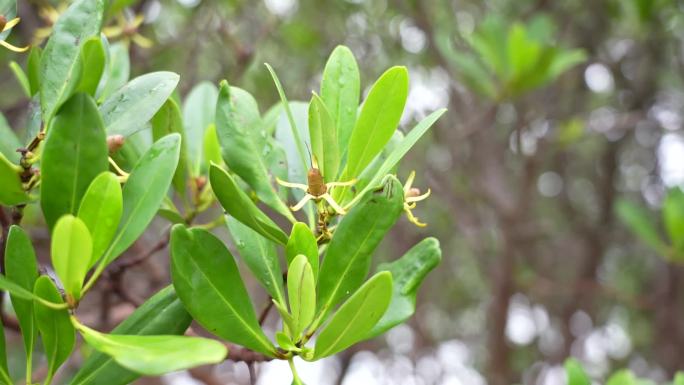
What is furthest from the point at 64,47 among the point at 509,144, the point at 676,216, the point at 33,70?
the point at 509,144

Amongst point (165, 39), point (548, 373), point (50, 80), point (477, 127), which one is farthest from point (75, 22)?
point (548, 373)

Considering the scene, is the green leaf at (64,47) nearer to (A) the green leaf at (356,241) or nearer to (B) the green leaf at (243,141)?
(B) the green leaf at (243,141)

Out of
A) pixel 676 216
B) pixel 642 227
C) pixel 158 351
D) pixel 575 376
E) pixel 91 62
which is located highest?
pixel 91 62

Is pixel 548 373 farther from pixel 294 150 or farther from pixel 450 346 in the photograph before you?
pixel 294 150

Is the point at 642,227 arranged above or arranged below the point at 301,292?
below

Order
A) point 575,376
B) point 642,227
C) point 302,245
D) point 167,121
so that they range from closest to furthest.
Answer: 1. point 302,245
2. point 167,121
3. point 575,376
4. point 642,227

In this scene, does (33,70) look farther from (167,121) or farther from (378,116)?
(378,116)
